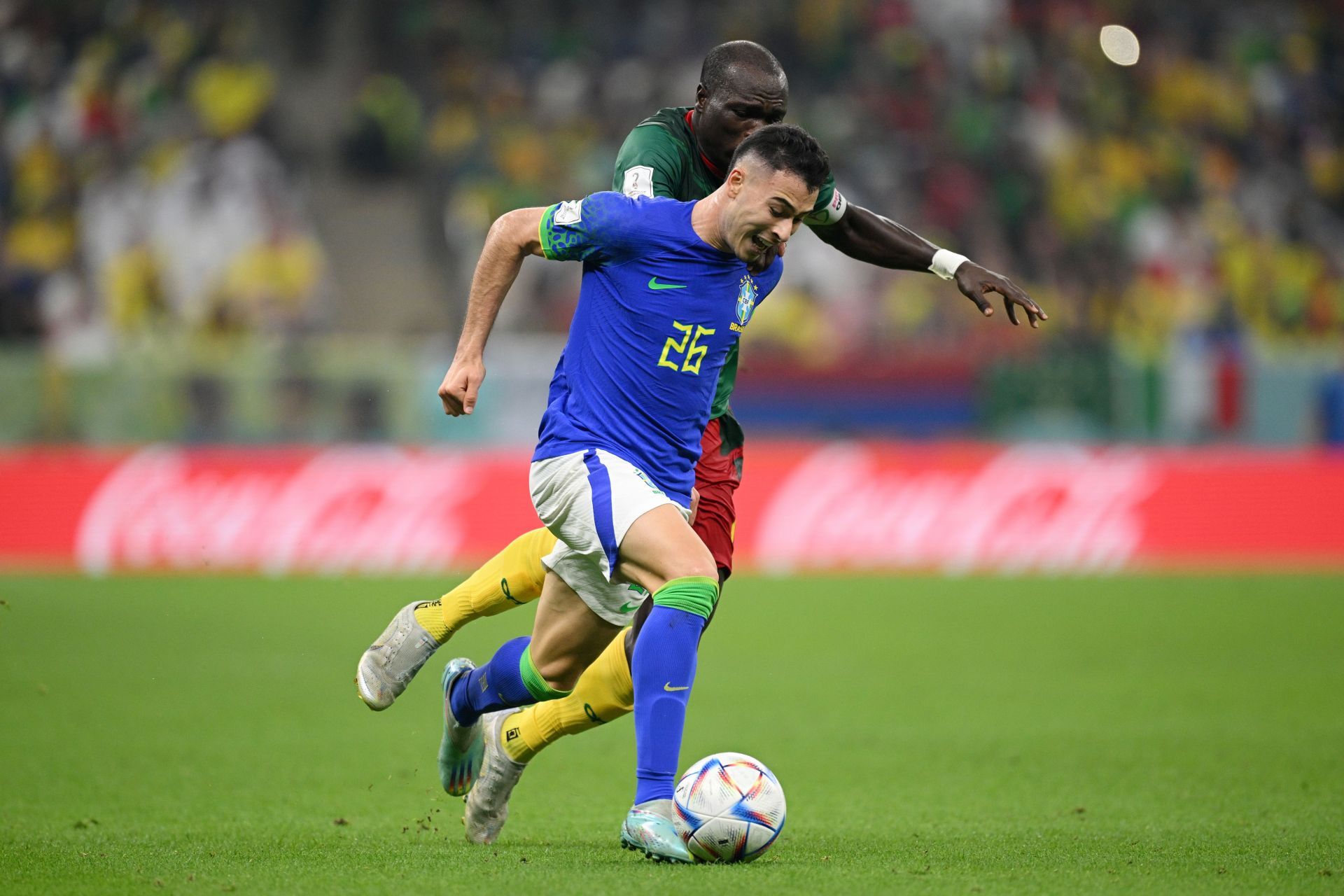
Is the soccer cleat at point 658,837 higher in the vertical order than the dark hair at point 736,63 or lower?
lower

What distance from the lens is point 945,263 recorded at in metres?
5.00

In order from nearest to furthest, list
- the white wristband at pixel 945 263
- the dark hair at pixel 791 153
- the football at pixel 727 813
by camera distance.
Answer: the football at pixel 727 813 → the dark hair at pixel 791 153 → the white wristband at pixel 945 263

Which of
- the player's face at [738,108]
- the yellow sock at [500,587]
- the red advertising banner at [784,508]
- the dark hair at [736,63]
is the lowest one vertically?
the red advertising banner at [784,508]

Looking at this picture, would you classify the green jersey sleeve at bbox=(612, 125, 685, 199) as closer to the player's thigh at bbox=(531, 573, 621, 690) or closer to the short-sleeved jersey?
the short-sleeved jersey

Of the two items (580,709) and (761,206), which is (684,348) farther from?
(580,709)

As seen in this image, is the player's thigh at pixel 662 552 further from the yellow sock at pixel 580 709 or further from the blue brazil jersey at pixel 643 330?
the yellow sock at pixel 580 709

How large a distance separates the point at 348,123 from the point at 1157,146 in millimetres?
9699

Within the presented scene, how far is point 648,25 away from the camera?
19312 millimetres

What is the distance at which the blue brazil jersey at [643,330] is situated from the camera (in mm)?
4332

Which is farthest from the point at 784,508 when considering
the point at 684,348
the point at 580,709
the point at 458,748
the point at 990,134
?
the point at 684,348

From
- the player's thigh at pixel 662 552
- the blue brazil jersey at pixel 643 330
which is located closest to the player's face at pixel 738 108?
the blue brazil jersey at pixel 643 330

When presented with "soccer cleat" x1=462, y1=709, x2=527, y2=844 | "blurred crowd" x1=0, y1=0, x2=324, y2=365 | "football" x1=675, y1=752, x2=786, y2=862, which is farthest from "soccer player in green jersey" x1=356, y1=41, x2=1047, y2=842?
"blurred crowd" x1=0, y1=0, x2=324, y2=365

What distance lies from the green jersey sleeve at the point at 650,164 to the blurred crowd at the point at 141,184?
10884 millimetres

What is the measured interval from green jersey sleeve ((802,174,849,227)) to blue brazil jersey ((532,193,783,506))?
1.59 feet
